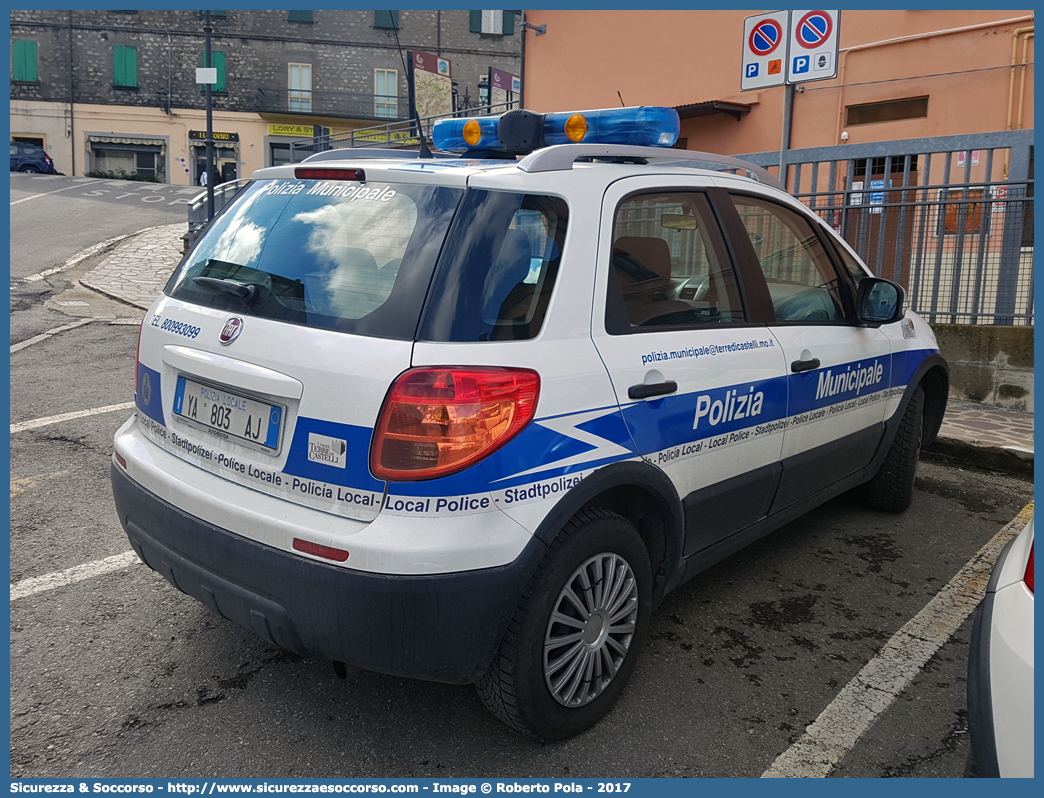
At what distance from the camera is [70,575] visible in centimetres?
361

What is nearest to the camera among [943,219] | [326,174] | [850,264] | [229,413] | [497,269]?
[497,269]

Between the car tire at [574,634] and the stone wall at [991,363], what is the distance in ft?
18.0

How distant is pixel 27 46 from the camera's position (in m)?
40.2

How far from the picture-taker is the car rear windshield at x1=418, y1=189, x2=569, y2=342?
235 cm

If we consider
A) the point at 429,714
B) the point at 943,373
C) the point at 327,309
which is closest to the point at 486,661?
the point at 429,714

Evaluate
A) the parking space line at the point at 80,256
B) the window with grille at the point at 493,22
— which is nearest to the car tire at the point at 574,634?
the parking space line at the point at 80,256

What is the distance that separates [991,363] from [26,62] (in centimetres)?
4515

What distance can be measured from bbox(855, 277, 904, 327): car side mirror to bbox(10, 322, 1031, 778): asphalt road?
114 centimetres

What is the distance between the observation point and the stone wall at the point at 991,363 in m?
6.97

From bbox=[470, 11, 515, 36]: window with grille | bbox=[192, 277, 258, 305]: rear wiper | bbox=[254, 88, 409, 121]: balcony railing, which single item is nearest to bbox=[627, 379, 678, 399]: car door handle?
bbox=[192, 277, 258, 305]: rear wiper

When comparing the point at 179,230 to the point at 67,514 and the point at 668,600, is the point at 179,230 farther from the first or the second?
the point at 668,600

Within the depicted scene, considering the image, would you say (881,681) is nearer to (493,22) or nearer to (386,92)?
(386,92)

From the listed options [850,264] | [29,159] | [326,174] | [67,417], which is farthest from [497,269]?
[29,159]

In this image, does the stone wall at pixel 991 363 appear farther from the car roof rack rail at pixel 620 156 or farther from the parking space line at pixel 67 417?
the parking space line at pixel 67 417
